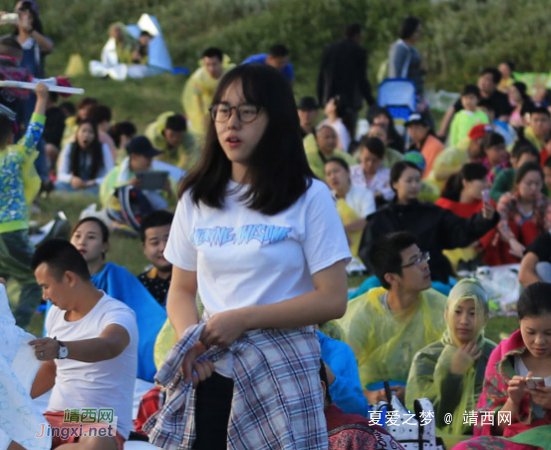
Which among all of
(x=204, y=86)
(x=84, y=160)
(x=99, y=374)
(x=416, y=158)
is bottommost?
(x=99, y=374)

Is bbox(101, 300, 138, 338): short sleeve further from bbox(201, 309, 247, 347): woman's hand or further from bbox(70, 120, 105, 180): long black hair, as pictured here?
bbox(70, 120, 105, 180): long black hair

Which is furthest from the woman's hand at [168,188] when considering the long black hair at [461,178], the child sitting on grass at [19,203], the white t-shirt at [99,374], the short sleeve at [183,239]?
the short sleeve at [183,239]

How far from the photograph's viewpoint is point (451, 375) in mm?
5062

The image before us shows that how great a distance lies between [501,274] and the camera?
7430mm

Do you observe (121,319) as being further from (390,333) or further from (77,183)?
(77,183)

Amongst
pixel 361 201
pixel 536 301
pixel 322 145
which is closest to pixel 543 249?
pixel 536 301

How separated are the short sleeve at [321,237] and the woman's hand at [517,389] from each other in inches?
61.1

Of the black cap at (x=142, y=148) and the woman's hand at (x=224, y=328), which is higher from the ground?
the black cap at (x=142, y=148)

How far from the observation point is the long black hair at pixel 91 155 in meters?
10.8

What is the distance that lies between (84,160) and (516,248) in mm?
4918

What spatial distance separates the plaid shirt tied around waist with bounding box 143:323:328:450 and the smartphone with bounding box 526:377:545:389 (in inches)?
61.3

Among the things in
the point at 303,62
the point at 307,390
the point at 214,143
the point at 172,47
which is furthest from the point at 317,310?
the point at 172,47

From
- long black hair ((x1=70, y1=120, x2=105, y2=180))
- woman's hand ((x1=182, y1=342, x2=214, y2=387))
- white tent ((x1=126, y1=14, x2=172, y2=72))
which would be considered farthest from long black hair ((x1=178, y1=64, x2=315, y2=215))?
white tent ((x1=126, y1=14, x2=172, y2=72))

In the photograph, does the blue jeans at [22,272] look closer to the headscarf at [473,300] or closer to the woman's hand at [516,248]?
the headscarf at [473,300]
